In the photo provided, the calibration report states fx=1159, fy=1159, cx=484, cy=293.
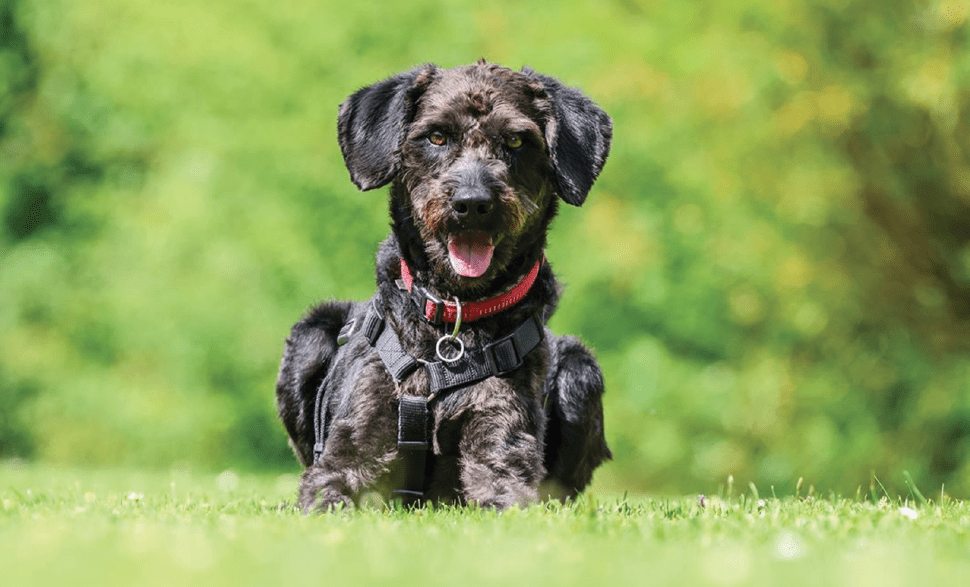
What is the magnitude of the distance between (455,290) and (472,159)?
51 cm

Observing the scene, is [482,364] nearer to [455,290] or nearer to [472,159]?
[455,290]

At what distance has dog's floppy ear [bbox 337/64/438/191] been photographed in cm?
462

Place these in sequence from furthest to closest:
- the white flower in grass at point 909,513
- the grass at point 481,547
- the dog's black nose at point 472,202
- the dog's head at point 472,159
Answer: the dog's head at point 472,159, the dog's black nose at point 472,202, the white flower in grass at point 909,513, the grass at point 481,547

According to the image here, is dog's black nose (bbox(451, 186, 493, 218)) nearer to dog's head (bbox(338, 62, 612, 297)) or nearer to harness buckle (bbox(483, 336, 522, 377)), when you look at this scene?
dog's head (bbox(338, 62, 612, 297))

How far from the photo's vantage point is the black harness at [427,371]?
4.32 meters

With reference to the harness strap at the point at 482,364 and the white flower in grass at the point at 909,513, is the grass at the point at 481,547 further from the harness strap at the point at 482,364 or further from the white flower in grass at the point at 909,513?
the harness strap at the point at 482,364

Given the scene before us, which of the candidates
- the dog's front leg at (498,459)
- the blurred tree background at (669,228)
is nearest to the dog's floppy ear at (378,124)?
the dog's front leg at (498,459)

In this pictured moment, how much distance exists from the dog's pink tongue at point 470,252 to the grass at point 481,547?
903 mm

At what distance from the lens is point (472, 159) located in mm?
4426

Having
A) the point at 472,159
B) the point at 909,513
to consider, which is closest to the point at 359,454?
the point at 472,159

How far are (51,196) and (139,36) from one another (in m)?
4.18

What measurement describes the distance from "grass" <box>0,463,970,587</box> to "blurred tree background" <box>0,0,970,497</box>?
837 cm

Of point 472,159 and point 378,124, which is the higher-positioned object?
point 378,124

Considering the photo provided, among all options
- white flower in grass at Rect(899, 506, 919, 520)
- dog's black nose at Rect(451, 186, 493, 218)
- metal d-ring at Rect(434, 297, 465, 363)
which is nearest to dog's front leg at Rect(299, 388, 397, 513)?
metal d-ring at Rect(434, 297, 465, 363)
